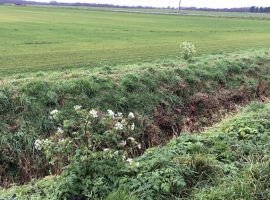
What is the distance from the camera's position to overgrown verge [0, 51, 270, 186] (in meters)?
10.7

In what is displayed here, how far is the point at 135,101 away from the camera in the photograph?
14.1 m

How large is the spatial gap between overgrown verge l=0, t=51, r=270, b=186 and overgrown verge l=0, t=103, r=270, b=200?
339 centimetres

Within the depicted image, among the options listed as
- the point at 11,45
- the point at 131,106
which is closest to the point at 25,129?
the point at 131,106

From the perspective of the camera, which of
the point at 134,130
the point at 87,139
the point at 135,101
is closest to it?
the point at 87,139

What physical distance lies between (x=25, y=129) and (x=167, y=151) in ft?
15.6

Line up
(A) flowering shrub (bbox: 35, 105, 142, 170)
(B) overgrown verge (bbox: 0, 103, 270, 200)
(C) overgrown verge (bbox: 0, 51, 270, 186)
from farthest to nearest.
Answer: (C) overgrown verge (bbox: 0, 51, 270, 186), (A) flowering shrub (bbox: 35, 105, 142, 170), (B) overgrown verge (bbox: 0, 103, 270, 200)

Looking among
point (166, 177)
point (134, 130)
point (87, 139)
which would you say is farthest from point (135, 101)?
point (166, 177)

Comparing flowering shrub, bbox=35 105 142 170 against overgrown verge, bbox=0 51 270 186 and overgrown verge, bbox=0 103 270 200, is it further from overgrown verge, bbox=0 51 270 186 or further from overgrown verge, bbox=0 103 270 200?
overgrown verge, bbox=0 51 270 186

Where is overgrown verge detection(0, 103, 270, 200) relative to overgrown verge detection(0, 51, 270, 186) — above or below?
above

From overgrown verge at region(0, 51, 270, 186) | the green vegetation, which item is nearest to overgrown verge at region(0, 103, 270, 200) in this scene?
the green vegetation

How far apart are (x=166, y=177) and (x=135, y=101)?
23.6ft

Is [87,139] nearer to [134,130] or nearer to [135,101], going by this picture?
[134,130]

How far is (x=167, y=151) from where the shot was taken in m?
8.16

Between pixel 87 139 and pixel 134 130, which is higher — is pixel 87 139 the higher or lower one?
the higher one
